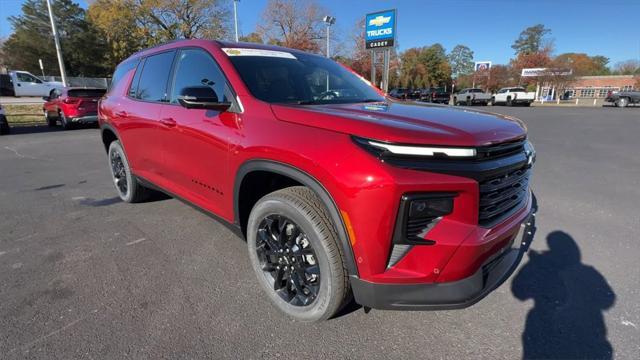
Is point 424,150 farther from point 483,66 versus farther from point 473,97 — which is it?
point 483,66

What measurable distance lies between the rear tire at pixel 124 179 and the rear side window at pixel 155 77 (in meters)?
0.96

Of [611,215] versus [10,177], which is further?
[10,177]

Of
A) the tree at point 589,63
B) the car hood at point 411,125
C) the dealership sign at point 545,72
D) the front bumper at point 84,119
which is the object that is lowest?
the front bumper at point 84,119

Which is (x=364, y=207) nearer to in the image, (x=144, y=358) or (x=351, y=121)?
(x=351, y=121)

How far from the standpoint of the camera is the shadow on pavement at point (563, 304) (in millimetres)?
2004

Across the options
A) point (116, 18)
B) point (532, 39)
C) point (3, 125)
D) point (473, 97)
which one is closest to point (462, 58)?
point (532, 39)

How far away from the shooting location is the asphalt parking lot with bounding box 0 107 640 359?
2.04m

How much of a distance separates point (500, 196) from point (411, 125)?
64cm

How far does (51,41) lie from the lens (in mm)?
46344

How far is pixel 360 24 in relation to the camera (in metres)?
41.8

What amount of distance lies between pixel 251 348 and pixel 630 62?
395ft

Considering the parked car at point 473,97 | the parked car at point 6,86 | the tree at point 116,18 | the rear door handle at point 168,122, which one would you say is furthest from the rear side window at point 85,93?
the parked car at point 473,97

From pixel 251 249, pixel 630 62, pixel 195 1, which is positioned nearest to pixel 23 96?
pixel 195 1

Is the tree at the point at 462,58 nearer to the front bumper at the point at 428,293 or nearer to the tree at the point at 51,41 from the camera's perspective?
the tree at the point at 51,41
